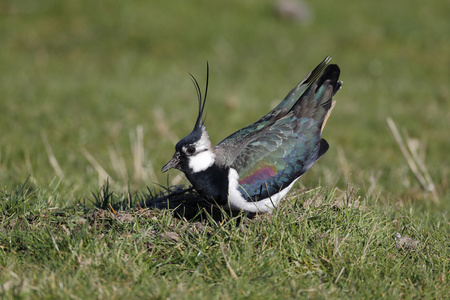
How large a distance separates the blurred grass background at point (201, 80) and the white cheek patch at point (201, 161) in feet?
5.77

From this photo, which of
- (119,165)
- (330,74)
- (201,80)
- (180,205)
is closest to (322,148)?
(330,74)

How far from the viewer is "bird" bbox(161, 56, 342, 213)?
13.3ft

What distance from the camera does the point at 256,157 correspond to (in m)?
4.21

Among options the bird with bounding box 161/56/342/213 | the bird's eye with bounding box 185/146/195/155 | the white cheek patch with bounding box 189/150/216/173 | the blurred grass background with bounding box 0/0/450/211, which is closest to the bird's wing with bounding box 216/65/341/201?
the bird with bounding box 161/56/342/213

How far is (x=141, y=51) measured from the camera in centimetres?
1230

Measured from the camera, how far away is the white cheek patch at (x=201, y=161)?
4.10 m

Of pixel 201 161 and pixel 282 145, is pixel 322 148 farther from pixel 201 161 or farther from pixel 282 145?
pixel 201 161

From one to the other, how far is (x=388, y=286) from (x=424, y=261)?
43 centimetres

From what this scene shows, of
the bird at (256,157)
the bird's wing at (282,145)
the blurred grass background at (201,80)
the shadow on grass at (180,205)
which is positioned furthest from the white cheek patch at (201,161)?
the blurred grass background at (201,80)

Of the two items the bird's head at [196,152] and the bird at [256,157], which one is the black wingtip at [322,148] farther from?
the bird's head at [196,152]

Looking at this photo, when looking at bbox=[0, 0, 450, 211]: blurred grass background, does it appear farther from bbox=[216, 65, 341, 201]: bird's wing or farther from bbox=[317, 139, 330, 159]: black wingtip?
bbox=[216, 65, 341, 201]: bird's wing

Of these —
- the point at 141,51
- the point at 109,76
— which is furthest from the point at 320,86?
the point at 141,51

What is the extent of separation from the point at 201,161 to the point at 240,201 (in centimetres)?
41

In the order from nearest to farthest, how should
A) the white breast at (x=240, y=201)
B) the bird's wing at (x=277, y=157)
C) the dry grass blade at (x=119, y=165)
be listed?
1. the white breast at (x=240, y=201)
2. the bird's wing at (x=277, y=157)
3. the dry grass blade at (x=119, y=165)
